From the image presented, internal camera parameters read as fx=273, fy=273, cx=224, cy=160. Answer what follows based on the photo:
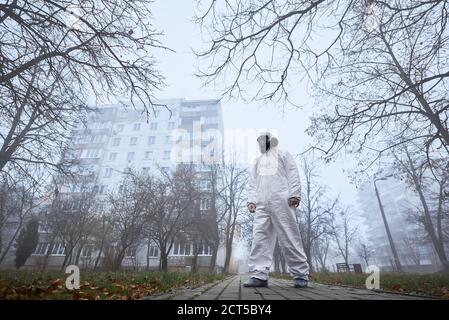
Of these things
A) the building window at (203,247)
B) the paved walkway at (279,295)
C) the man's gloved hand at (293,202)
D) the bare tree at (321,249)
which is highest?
the bare tree at (321,249)

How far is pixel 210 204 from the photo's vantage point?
77.9ft

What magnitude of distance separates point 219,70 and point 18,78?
150 inches

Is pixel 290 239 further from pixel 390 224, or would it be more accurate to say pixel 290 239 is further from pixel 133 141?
pixel 390 224

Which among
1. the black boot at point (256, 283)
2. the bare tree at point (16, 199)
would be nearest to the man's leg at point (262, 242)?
the black boot at point (256, 283)

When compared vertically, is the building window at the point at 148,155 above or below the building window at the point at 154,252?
above

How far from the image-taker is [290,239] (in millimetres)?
4129

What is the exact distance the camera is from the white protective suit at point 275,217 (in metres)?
4.14

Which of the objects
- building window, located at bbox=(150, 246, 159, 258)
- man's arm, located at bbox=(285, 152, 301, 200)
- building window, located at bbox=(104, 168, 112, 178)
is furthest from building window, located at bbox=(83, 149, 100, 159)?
man's arm, located at bbox=(285, 152, 301, 200)

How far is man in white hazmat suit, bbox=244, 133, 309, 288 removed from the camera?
4.12 meters

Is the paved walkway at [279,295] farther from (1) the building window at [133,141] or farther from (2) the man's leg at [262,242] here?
(1) the building window at [133,141]

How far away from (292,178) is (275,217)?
72cm

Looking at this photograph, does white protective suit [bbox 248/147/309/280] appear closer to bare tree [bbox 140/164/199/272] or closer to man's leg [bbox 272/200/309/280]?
man's leg [bbox 272/200/309/280]
